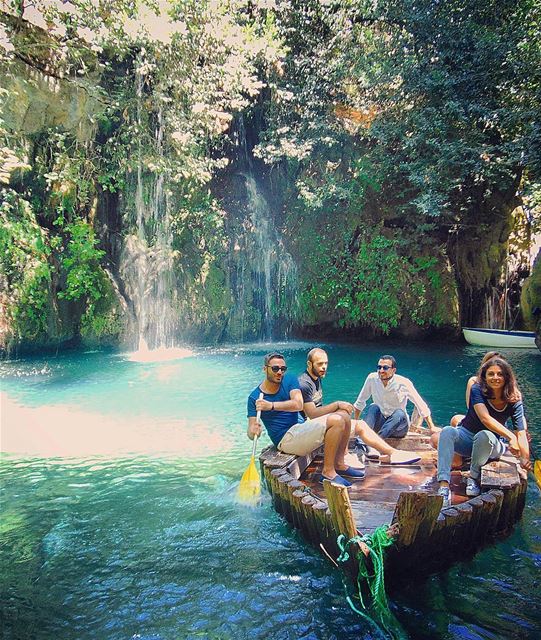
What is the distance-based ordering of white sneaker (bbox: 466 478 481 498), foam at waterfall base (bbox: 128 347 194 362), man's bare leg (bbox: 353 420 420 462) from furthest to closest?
foam at waterfall base (bbox: 128 347 194 362) < man's bare leg (bbox: 353 420 420 462) < white sneaker (bbox: 466 478 481 498)

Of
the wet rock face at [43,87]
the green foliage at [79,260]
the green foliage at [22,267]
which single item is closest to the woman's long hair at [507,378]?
the wet rock face at [43,87]

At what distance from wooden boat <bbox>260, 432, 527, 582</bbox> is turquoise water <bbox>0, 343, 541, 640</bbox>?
0.17 metres

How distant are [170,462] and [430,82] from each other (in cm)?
1344

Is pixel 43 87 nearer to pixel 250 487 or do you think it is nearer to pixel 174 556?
pixel 250 487

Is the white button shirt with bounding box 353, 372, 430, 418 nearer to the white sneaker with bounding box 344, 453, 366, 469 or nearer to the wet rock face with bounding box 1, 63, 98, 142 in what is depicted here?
the white sneaker with bounding box 344, 453, 366, 469

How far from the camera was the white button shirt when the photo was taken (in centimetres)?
625

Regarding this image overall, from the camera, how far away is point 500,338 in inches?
660

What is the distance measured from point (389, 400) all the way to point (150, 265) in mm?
13477

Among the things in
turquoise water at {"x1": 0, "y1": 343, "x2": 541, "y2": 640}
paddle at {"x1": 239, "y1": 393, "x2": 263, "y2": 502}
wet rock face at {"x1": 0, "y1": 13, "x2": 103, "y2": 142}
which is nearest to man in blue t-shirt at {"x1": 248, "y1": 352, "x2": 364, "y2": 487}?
paddle at {"x1": 239, "y1": 393, "x2": 263, "y2": 502}

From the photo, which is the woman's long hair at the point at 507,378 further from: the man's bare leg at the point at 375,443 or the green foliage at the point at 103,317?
the green foliage at the point at 103,317

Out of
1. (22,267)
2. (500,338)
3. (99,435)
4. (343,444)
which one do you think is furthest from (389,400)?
(22,267)

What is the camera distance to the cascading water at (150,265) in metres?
17.8

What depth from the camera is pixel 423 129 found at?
15398mm

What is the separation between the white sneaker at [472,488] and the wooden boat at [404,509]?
0.07 m
